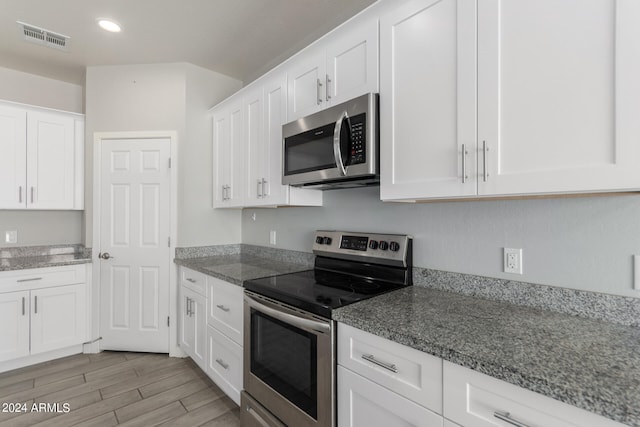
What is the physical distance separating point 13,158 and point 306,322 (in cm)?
314

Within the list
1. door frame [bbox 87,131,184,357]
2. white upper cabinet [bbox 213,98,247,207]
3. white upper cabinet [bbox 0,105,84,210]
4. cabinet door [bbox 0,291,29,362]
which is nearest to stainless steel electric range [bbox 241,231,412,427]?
white upper cabinet [bbox 213,98,247,207]

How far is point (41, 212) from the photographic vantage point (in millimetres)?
3139

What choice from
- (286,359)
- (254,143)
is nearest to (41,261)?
(254,143)

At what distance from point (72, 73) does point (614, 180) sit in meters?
4.26

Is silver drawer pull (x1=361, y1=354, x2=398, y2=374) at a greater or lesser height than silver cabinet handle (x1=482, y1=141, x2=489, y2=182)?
lesser

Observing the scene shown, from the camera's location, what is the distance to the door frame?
291 cm

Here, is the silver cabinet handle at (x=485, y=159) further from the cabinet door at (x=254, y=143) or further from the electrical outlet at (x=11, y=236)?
the electrical outlet at (x=11, y=236)

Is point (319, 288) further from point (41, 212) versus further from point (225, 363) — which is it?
point (41, 212)

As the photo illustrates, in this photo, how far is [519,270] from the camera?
4.44ft

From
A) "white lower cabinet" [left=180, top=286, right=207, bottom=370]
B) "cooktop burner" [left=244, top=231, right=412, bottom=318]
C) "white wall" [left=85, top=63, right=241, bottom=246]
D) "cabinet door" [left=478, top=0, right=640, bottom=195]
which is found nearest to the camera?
"cabinet door" [left=478, top=0, right=640, bottom=195]

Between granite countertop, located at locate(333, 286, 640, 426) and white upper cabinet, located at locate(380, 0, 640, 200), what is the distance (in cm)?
48

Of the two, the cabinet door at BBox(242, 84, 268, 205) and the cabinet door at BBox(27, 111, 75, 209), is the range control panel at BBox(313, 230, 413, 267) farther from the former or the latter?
the cabinet door at BBox(27, 111, 75, 209)

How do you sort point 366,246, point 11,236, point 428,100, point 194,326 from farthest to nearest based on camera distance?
1. point 11,236
2. point 194,326
3. point 366,246
4. point 428,100

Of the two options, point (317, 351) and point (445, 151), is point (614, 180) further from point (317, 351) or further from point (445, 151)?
point (317, 351)
